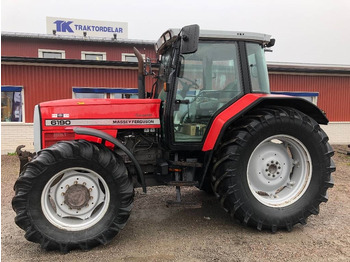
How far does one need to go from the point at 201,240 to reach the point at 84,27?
49.8 feet

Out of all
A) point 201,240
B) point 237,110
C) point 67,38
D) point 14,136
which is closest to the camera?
point 201,240

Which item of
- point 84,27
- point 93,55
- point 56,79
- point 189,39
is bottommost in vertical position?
point 189,39

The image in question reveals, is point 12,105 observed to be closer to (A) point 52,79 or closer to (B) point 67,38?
(A) point 52,79

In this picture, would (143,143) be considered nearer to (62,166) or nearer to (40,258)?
(62,166)

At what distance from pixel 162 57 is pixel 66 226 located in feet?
8.10

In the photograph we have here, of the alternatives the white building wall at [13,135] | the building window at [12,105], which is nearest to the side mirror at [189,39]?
the white building wall at [13,135]

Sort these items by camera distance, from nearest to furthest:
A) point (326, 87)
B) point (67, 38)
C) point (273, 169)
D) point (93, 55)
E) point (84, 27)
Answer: point (273, 169) → point (326, 87) → point (67, 38) → point (93, 55) → point (84, 27)

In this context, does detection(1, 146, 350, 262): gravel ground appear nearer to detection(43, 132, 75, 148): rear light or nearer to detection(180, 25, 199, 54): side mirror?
detection(43, 132, 75, 148): rear light

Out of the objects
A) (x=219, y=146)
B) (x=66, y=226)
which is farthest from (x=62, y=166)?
(x=219, y=146)

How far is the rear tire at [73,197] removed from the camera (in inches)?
116

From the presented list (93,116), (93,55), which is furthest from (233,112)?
(93,55)

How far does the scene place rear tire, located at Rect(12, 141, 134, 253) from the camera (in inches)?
116

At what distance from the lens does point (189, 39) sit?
10.1 ft

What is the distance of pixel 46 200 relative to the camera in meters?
3.06
